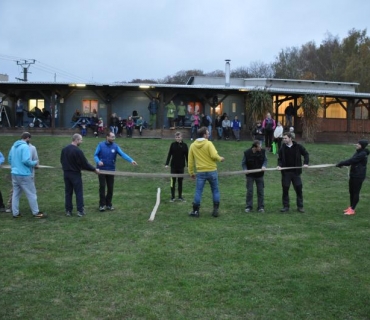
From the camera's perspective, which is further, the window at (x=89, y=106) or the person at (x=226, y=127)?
the window at (x=89, y=106)

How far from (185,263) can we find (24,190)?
4.35 metres

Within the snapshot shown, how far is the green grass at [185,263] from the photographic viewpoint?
4688 millimetres

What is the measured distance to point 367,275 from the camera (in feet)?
18.7

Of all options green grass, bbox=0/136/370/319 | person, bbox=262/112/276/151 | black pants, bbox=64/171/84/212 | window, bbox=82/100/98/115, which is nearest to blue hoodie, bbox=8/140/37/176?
black pants, bbox=64/171/84/212

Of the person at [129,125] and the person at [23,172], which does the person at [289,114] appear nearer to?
the person at [129,125]

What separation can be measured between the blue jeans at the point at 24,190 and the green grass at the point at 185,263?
292 millimetres

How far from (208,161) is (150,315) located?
4968mm

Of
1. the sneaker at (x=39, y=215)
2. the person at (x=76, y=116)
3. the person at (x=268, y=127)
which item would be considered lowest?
the sneaker at (x=39, y=215)

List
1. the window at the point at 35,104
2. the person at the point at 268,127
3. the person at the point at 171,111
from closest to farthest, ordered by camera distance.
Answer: the person at the point at 268,127 → the person at the point at 171,111 → the window at the point at 35,104

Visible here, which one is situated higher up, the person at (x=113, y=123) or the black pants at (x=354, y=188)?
the person at (x=113, y=123)

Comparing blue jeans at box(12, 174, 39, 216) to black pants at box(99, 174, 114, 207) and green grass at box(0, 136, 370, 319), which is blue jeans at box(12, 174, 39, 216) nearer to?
green grass at box(0, 136, 370, 319)

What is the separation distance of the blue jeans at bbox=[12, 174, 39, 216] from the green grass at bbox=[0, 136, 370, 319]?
29cm

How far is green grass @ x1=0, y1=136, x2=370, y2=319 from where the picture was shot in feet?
15.4

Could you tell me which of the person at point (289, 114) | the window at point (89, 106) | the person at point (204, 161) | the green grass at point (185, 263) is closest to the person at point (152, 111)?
the window at point (89, 106)
